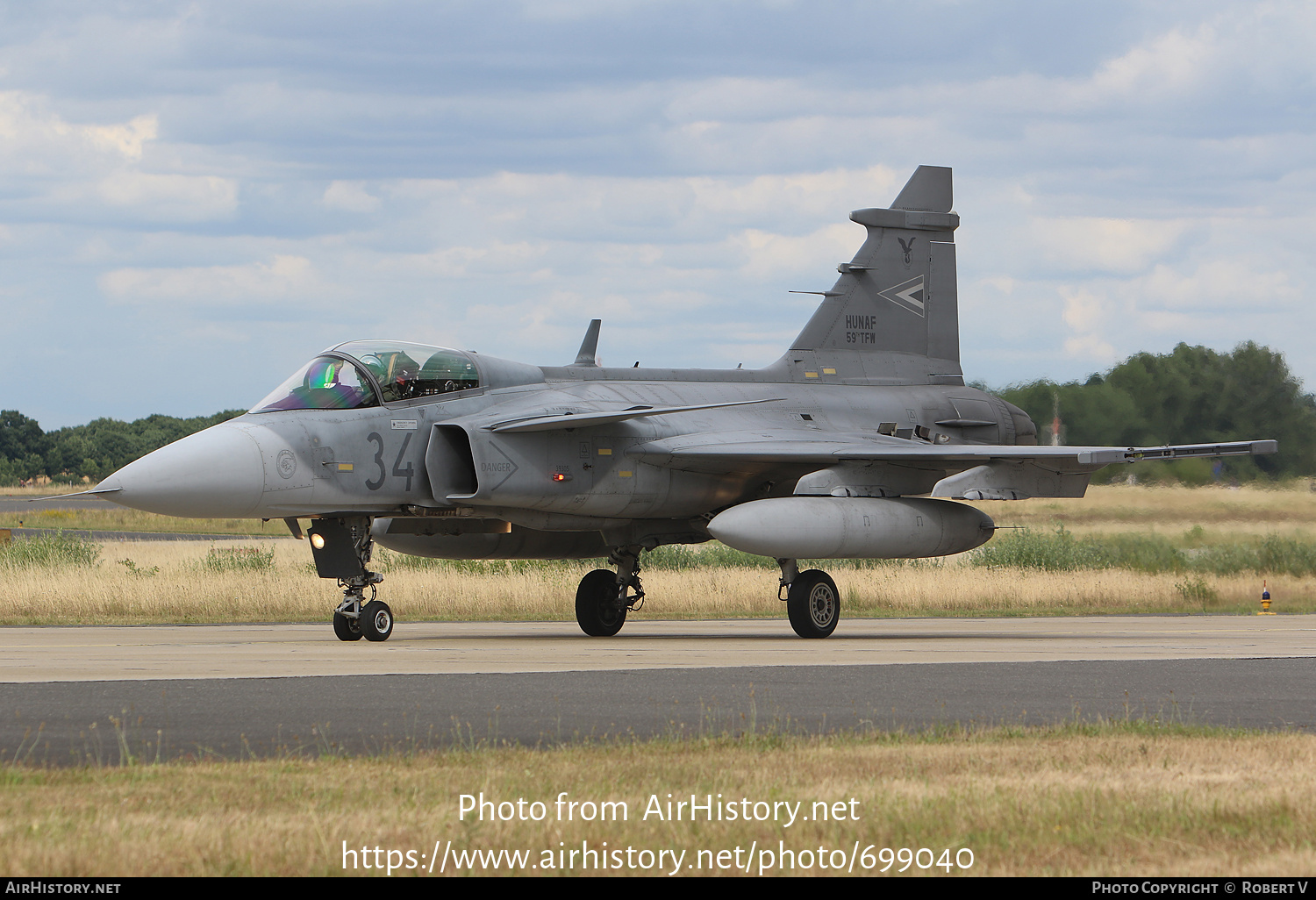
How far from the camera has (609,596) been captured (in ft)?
63.9

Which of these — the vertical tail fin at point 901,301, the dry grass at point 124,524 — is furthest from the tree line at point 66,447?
the vertical tail fin at point 901,301

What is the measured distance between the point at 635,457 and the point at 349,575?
137 inches

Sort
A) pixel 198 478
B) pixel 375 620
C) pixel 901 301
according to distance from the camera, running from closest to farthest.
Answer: pixel 198 478 < pixel 375 620 < pixel 901 301

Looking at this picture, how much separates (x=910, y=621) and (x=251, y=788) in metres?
16.9

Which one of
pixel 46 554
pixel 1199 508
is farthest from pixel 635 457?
pixel 46 554

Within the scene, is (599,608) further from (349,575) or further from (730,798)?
(730,798)

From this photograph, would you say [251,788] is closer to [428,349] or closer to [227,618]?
[428,349]

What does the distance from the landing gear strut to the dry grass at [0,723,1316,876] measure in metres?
8.88

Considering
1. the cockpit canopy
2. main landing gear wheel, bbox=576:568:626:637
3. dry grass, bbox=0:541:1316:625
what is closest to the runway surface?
main landing gear wheel, bbox=576:568:626:637

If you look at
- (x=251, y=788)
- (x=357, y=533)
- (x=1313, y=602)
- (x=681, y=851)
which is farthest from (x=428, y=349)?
(x=1313, y=602)

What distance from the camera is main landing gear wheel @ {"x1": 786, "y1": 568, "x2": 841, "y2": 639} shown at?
1831 cm

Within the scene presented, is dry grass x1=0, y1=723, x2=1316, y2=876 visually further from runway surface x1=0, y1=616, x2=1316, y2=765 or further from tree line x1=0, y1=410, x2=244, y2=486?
tree line x1=0, y1=410, x2=244, y2=486

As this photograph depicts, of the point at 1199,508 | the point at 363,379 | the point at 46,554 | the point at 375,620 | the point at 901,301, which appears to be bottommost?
the point at 375,620
